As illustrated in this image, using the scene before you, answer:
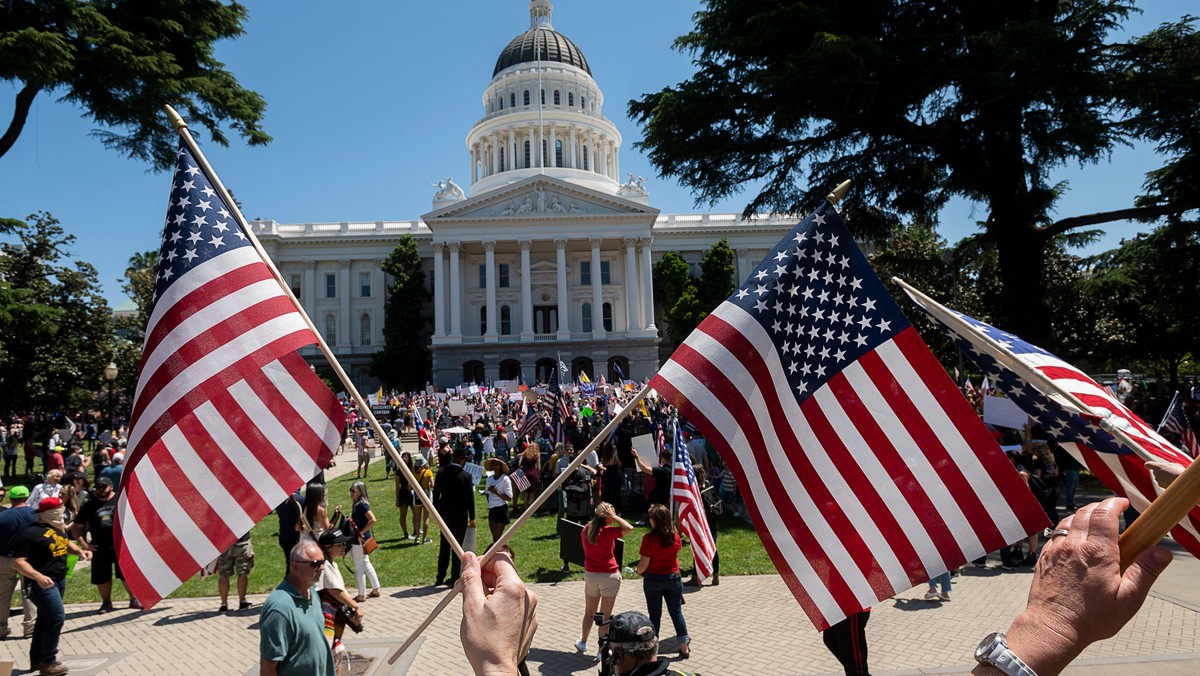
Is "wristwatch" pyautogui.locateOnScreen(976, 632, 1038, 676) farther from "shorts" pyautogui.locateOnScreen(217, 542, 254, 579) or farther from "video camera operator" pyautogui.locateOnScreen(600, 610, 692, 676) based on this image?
"shorts" pyautogui.locateOnScreen(217, 542, 254, 579)

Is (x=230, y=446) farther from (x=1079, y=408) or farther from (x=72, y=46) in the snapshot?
(x=72, y=46)

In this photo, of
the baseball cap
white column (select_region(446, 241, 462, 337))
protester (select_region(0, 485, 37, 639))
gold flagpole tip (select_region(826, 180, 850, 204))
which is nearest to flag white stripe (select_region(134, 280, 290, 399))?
the baseball cap

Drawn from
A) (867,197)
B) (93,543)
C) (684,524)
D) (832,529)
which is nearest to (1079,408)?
(832,529)

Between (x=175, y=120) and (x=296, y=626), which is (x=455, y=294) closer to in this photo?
(x=296, y=626)

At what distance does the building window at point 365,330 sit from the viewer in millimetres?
64938

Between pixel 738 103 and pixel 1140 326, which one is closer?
pixel 738 103

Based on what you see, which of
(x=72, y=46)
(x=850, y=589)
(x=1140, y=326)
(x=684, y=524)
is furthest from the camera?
(x=1140, y=326)

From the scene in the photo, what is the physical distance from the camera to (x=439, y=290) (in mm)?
58125

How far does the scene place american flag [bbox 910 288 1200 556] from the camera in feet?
9.74

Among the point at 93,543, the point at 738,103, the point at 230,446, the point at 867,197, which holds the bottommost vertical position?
the point at 93,543

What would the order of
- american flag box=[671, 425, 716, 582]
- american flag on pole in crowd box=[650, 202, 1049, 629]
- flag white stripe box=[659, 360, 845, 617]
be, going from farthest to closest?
american flag box=[671, 425, 716, 582], flag white stripe box=[659, 360, 845, 617], american flag on pole in crowd box=[650, 202, 1049, 629]

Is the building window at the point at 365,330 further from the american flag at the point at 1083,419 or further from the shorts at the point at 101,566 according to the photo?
the american flag at the point at 1083,419

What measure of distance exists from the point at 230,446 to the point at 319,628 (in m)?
1.26

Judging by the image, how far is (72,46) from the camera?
14.1 meters
